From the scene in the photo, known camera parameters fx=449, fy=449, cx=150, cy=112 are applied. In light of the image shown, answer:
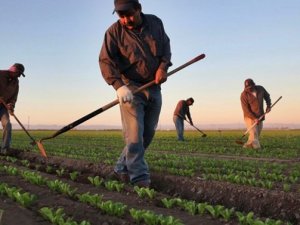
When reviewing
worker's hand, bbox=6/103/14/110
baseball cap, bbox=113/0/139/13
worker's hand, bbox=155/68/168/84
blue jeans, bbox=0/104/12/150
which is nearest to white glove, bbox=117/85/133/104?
worker's hand, bbox=155/68/168/84

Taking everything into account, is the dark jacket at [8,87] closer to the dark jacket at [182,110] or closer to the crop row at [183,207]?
the crop row at [183,207]

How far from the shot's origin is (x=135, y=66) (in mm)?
5945

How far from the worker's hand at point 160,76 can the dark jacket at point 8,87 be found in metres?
6.43

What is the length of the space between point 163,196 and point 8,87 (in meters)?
7.39

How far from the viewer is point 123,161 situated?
20.8 feet

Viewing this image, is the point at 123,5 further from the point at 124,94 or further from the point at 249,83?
the point at 249,83

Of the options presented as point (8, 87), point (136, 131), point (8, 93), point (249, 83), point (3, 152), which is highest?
point (249, 83)

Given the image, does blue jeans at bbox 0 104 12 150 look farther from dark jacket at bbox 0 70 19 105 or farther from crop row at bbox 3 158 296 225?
crop row at bbox 3 158 296 225

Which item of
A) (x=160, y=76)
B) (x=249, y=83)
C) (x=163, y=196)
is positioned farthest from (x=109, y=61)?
(x=249, y=83)

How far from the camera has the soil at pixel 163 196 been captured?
13.3 feet

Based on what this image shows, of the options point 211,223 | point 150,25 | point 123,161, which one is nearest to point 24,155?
point 123,161

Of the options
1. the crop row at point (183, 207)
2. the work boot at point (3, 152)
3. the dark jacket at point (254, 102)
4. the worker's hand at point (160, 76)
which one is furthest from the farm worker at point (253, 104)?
the crop row at point (183, 207)

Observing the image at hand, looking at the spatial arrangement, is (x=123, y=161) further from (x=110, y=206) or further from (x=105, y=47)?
(x=110, y=206)

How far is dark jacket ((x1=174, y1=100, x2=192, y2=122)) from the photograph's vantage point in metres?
21.0
